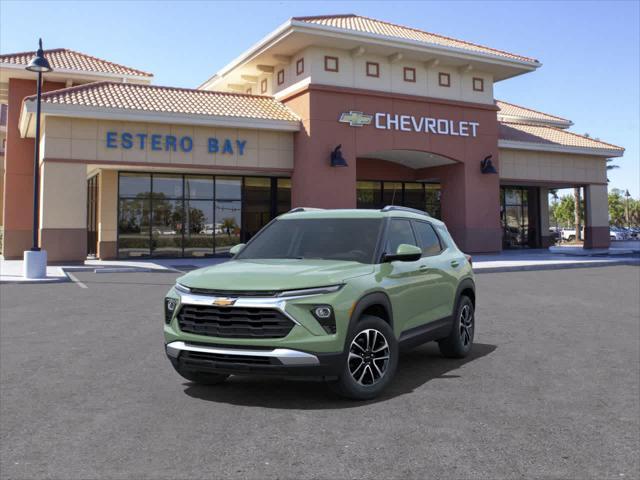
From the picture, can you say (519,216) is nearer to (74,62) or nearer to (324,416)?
(74,62)

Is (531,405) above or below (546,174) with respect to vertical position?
below

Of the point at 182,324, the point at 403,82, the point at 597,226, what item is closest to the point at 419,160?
the point at 403,82

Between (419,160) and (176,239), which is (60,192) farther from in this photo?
(419,160)

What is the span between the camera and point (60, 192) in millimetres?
22016

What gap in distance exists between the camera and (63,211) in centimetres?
2209

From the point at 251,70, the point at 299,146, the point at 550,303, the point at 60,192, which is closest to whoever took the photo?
the point at 550,303

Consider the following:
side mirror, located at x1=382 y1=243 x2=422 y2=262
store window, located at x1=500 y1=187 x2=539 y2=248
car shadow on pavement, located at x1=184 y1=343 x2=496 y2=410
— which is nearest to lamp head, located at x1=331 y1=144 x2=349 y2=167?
store window, located at x1=500 y1=187 x2=539 y2=248

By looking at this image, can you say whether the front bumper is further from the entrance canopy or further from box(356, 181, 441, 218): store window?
box(356, 181, 441, 218): store window

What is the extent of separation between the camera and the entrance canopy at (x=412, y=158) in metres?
28.5

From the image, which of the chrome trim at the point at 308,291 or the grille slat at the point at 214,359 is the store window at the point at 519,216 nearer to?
the chrome trim at the point at 308,291

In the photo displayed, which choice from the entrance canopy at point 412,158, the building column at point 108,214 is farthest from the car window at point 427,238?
the building column at point 108,214

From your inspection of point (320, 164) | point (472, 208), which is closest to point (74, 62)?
point (320, 164)

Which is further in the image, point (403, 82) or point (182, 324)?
point (403, 82)

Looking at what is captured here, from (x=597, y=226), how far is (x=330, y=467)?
3496 centimetres
